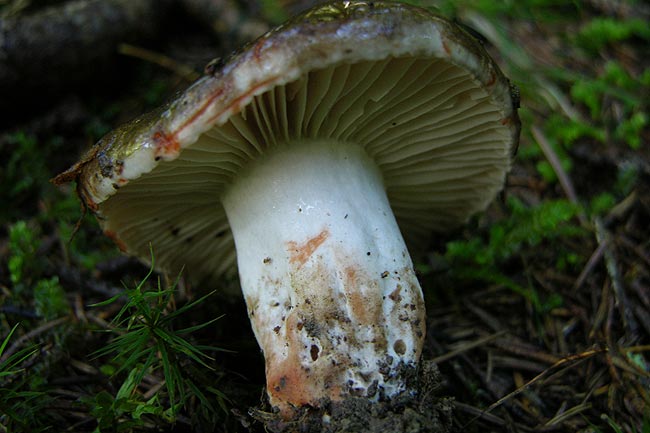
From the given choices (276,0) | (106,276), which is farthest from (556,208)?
(276,0)

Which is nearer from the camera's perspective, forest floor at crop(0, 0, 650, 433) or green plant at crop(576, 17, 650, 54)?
forest floor at crop(0, 0, 650, 433)

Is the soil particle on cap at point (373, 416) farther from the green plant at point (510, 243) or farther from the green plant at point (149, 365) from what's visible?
the green plant at point (510, 243)

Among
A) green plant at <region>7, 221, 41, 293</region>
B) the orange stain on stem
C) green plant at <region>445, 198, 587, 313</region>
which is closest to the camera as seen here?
the orange stain on stem

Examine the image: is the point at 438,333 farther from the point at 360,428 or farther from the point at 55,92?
the point at 55,92

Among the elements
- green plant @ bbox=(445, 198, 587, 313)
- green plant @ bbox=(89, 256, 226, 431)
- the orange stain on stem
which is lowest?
green plant @ bbox=(445, 198, 587, 313)

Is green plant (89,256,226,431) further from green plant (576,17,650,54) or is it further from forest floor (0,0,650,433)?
green plant (576,17,650,54)

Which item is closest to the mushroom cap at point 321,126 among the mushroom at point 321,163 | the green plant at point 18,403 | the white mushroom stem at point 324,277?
the mushroom at point 321,163

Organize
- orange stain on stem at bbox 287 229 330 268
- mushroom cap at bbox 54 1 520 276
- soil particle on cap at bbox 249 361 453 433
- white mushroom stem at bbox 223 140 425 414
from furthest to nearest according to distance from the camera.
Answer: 1. orange stain on stem at bbox 287 229 330 268
2. white mushroom stem at bbox 223 140 425 414
3. soil particle on cap at bbox 249 361 453 433
4. mushroom cap at bbox 54 1 520 276

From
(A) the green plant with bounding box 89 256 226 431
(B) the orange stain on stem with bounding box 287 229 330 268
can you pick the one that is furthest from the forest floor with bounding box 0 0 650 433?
(B) the orange stain on stem with bounding box 287 229 330 268
